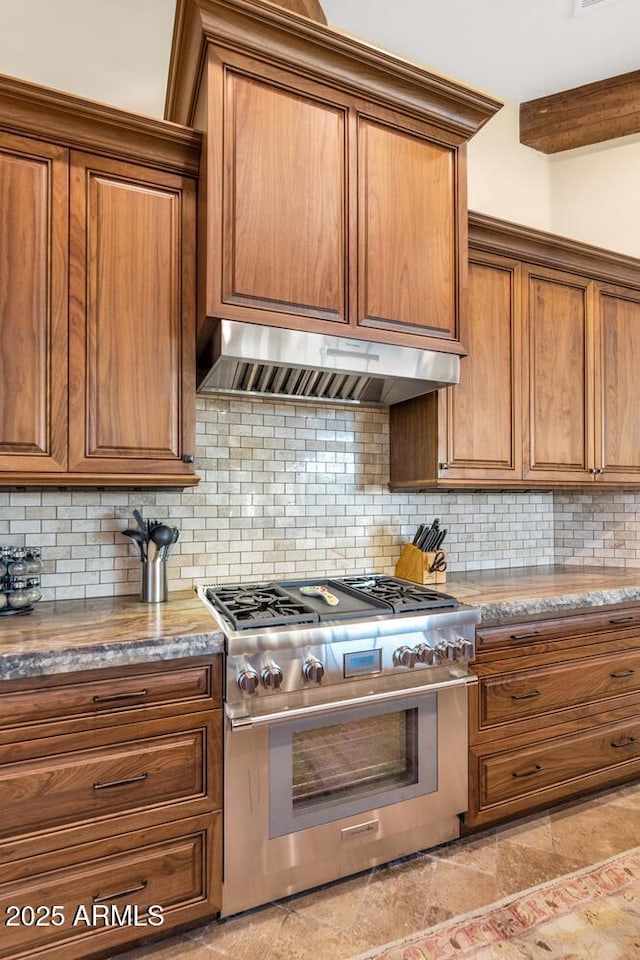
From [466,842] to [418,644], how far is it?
87 centimetres

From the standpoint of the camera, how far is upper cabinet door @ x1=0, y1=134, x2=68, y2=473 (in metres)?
1.61

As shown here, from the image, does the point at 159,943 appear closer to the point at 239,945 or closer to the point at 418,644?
the point at 239,945

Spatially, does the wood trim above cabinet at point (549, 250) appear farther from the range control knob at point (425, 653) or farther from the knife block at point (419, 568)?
the range control knob at point (425, 653)

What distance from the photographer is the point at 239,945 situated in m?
1.54

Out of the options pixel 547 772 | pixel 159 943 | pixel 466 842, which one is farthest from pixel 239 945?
pixel 547 772

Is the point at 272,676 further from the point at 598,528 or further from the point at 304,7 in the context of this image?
the point at 304,7

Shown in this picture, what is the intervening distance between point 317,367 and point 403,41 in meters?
2.14

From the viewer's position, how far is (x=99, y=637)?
4.91 ft

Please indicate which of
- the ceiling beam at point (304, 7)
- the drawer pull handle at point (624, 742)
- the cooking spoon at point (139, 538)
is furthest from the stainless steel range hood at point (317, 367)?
the drawer pull handle at point (624, 742)

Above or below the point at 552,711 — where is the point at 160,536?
above

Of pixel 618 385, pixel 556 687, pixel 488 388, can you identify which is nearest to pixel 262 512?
pixel 488 388

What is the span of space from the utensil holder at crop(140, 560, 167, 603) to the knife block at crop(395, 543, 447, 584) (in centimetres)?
114

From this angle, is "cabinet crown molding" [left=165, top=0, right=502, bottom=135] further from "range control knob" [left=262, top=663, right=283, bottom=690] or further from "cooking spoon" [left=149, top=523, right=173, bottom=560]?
"range control knob" [left=262, top=663, right=283, bottom=690]

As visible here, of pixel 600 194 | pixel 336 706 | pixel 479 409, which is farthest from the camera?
pixel 600 194
